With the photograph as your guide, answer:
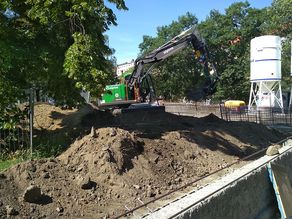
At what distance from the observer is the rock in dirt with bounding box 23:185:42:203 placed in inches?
287

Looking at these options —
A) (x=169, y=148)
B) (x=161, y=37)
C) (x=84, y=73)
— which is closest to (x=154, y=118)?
(x=169, y=148)

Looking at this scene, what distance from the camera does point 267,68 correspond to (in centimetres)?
3816

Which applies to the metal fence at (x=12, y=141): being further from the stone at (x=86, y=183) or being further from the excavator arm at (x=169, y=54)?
the excavator arm at (x=169, y=54)

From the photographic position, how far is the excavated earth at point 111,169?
24.9 ft

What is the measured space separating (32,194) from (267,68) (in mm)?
33826

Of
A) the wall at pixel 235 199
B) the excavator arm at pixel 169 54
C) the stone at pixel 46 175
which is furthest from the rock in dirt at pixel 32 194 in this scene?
the excavator arm at pixel 169 54

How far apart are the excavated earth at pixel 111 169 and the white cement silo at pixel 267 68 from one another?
995 inches

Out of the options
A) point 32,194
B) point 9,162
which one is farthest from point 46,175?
point 9,162

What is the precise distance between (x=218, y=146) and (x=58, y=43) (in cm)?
569

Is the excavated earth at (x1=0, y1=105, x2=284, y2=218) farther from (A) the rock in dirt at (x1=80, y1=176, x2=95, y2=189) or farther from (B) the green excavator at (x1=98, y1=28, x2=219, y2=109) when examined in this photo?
(B) the green excavator at (x1=98, y1=28, x2=219, y2=109)

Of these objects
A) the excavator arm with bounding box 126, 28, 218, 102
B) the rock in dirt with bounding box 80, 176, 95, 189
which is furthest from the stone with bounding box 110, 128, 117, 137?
the excavator arm with bounding box 126, 28, 218, 102

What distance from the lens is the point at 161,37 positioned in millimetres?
68938

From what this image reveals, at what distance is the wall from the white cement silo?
28.5m

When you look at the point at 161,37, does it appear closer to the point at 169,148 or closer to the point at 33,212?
the point at 169,148
